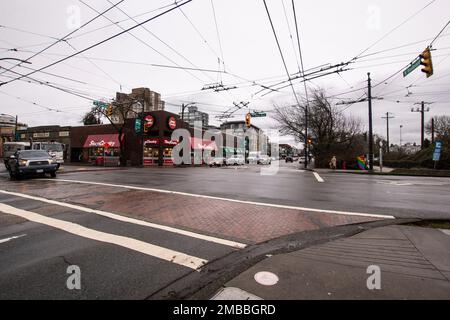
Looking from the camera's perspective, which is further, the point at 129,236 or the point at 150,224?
the point at 150,224

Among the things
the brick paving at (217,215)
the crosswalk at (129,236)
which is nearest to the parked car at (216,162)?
the brick paving at (217,215)

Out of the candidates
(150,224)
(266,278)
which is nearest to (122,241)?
(150,224)

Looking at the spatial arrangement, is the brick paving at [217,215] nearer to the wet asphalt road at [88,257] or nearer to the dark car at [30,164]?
the wet asphalt road at [88,257]

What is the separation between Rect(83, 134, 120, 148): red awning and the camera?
3200cm

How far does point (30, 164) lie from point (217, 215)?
1389 centimetres

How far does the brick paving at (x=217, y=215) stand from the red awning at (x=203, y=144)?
90.1ft

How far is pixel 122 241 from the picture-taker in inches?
167

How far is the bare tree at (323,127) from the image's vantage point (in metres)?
30.9

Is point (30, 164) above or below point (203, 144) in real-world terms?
below

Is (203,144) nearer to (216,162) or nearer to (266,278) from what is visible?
(216,162)

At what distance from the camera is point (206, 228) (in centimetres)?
502

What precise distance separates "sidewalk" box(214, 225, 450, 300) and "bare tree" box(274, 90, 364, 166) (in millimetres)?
28371

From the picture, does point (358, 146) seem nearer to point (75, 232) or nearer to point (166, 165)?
point (166, 165)

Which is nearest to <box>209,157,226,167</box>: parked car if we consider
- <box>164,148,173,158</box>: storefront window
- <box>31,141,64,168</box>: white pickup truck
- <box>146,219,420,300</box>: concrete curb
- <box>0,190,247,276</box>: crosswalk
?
<box>164,148,173,158</box>: storefront window
